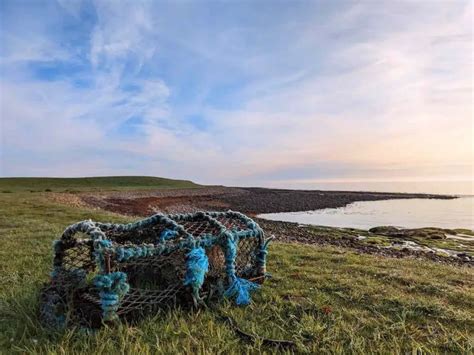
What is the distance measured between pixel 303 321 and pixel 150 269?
2.19 meters

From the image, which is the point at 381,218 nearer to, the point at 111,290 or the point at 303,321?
the point at 303,321

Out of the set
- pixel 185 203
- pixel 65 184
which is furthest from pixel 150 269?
pixel 65 184

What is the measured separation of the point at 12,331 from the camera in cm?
388

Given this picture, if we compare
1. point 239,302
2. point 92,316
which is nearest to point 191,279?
point 239,302

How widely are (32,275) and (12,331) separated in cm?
270

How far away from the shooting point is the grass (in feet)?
11.8

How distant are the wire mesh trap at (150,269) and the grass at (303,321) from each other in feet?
0.71

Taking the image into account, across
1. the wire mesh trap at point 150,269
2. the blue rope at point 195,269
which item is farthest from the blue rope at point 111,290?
the blue rope at point 195,269

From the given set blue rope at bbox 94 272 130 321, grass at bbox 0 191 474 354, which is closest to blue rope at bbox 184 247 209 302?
grass at bbox 0 191 474 354

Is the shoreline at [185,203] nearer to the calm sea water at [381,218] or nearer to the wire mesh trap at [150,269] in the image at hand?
the calm sea water at [381,218]

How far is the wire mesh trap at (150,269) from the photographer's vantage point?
3.91 meters

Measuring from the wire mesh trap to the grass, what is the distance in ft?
0.71

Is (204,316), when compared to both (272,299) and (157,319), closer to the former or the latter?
(157,319)

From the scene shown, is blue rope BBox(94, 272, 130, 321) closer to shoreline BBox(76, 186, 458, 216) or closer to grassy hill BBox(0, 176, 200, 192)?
shoreline BBox(76, 186, 458, 216)
